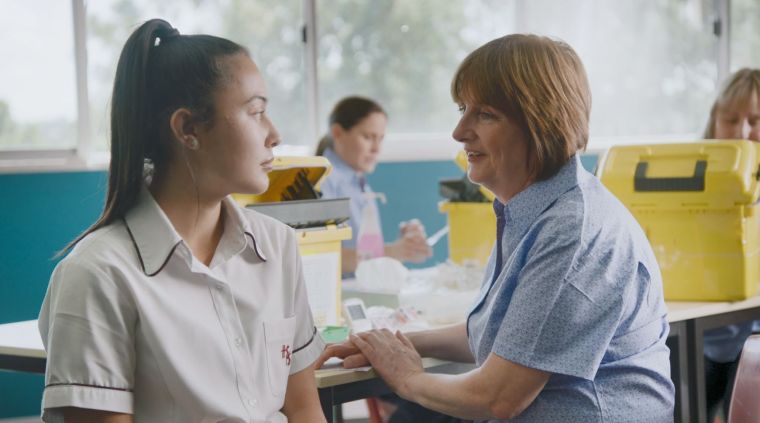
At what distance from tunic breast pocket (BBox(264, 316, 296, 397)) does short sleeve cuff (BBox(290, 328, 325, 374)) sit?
0.10ft

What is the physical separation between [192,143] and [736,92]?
225cm

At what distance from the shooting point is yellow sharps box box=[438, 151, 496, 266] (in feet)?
9.39

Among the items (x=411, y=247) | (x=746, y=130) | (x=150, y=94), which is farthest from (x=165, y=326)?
(x=746, y=130)

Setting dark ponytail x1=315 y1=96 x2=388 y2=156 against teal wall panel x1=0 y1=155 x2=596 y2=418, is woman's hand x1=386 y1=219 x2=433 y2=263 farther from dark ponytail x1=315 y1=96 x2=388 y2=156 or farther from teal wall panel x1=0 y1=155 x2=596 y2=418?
A: teal wall panel x1=0 y1=155 x2=596 y2=418

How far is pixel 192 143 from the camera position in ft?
4.58

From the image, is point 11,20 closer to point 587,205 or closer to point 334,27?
point 334,27

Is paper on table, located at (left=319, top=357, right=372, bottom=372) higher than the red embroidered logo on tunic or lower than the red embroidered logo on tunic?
lower

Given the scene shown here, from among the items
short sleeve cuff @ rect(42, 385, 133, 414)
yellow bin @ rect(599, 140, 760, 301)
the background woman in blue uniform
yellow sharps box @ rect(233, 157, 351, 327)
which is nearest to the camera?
short sleeve cuff @ rect(42, 385, 133, 414)

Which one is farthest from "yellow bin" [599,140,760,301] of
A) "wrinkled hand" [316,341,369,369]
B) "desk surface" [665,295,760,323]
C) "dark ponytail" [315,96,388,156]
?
"dark ponytail" [315,96,388,156]

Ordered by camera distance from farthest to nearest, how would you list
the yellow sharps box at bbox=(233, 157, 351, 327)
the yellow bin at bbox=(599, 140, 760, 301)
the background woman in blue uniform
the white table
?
the yellow bin at bbox=(599, 140, 760, 301) < the yellow sharps box at bbox=(233, 157, 351, 327) < the white table < the background woman in blue uniform

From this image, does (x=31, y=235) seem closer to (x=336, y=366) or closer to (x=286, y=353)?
(x=336, y=366)

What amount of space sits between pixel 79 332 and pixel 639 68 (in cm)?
478

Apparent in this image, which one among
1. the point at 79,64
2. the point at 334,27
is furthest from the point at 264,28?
the point at 79,64

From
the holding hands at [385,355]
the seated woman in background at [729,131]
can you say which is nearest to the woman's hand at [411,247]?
the seated woman in background at [729,131]
